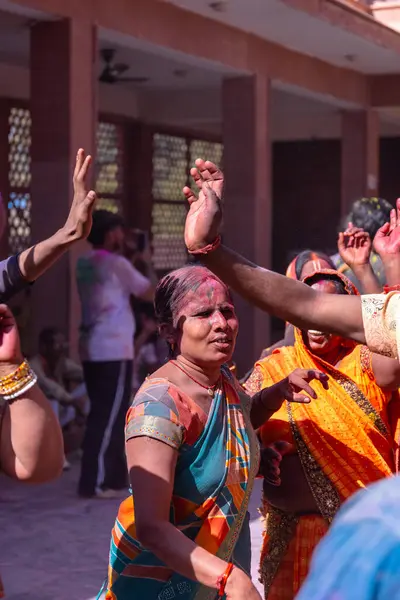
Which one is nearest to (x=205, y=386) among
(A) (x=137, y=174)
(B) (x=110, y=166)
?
(B) (x=110, y=166)

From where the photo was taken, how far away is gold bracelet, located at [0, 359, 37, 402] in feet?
8.84

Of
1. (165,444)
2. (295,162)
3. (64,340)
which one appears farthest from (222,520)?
(295,162)

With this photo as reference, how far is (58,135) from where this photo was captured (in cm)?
850

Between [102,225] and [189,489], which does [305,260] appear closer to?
[189,489]

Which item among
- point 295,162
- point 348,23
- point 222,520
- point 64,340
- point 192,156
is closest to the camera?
point 222,520

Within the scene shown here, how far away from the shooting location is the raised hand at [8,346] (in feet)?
8.84

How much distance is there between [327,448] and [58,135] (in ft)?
17.3

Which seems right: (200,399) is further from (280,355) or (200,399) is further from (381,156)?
(381,156)

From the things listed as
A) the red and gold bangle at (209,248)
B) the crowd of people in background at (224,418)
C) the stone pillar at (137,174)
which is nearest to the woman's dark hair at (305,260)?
the crowd of people in background at (224,418)

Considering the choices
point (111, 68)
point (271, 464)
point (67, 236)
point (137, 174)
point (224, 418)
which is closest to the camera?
A: point (224, 418)

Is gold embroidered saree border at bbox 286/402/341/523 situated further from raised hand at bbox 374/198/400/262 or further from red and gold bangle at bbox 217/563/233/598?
red and gold bangle at bbox 217/563/233/598

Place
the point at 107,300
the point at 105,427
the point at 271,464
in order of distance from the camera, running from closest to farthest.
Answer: the point at 271,464 → the point at 105,427 → the point at 107,300

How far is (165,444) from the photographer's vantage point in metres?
2.87

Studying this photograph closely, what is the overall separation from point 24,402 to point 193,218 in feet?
1.86
